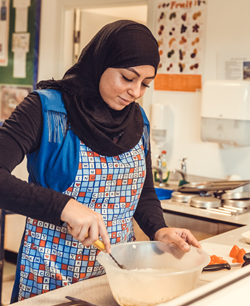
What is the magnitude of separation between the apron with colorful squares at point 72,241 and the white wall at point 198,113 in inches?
65.8

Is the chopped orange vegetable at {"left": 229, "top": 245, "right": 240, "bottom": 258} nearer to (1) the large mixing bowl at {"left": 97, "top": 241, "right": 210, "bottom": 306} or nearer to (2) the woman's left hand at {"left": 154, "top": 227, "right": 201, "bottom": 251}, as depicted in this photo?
(2) the woman's left hand at {"left": 154, "top": 227, "right": 201, "bottom": 251}

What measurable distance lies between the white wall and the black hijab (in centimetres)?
162

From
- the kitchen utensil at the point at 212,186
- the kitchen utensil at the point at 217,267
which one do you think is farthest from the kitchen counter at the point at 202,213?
the kitchen utensil at the point at 217,267

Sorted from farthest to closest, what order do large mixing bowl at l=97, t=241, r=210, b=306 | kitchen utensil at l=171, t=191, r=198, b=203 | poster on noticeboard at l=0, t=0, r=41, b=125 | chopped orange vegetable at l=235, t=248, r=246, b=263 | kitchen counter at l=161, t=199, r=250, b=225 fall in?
1. poster on noticeboard at l=0, t=0, r=41, b=125
2. kitchen utensil at l=171, t=191, r=198, b=203
3. kitchen counter at l=161, t=199, r=250, b=225
4. chopped orange vegetable at l=235, t=248, r=246, b=263
5. large mixing bowl at l=97, t=241, r=210, b=306

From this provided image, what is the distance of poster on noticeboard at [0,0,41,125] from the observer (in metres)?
3.72

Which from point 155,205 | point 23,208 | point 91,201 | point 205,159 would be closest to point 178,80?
point 205,159

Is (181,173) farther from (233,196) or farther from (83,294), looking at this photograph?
(83,294)

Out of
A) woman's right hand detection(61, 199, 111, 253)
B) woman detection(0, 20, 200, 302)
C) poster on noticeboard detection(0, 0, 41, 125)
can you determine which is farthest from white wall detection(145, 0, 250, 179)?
woman's right hand detection(61, 199, 111, 253)

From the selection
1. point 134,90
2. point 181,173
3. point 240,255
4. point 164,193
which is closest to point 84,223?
point 134,90

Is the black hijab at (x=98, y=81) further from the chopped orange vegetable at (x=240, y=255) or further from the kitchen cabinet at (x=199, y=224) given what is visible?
the kitchen cabinet at (x=199, y=224)

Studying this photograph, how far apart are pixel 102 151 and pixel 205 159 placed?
70.1 inches

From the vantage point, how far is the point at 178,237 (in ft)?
3.70

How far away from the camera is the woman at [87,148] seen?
1202mm

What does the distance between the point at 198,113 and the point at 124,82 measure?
71.7 inches
